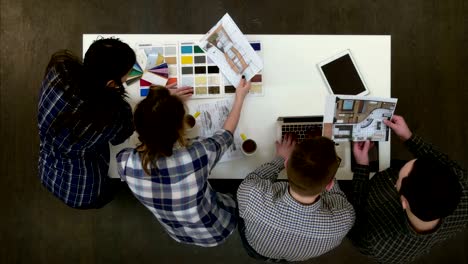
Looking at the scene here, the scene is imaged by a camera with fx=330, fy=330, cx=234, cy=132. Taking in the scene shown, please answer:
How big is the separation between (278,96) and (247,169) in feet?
1.17

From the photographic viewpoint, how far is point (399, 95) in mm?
→ 2213

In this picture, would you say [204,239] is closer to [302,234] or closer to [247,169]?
[247,169]

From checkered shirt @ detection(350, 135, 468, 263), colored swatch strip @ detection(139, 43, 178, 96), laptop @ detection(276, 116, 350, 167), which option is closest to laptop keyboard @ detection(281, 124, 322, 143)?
laptop @ detection(276, 116, 350, 167)

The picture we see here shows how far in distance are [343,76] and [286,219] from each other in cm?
71

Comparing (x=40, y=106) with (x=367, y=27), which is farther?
(x=367, y=27)

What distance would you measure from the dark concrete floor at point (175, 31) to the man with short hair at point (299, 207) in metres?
1.19

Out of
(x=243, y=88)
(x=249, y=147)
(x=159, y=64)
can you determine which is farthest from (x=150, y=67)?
(x=249, y=147)

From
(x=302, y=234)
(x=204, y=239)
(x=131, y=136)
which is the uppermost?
(x=131, y=136)

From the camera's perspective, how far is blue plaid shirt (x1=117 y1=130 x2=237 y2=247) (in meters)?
1.17

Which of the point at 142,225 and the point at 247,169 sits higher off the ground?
the point at 247,169

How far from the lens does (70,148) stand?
1.40 meters

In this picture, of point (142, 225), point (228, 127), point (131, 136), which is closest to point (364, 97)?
point (228, 127)

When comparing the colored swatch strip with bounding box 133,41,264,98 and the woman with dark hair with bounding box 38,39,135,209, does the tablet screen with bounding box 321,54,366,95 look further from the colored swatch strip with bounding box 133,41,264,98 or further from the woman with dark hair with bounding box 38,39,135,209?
the woman with dark hair with bounding box 38,39,135,209

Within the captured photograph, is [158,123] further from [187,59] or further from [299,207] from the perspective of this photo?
[299,207]
